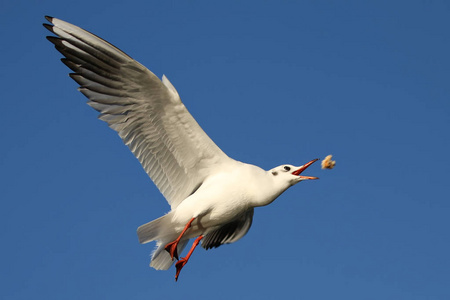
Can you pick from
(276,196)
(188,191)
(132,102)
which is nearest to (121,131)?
(132,102)

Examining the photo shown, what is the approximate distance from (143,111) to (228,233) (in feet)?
7.08

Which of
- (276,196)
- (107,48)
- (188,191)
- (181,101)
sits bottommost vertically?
(276,196)

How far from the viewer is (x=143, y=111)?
11.8 meters

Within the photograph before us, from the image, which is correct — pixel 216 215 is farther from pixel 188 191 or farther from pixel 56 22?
pixel 56 22

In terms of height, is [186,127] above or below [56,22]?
below

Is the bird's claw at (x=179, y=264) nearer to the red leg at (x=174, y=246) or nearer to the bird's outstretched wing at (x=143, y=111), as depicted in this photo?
the red leg at (x=174, y=246)

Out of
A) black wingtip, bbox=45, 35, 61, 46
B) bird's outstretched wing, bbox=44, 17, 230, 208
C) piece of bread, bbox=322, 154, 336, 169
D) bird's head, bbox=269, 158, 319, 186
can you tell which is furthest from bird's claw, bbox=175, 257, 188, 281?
black wingtip, bbox=45, 35, 61, 46

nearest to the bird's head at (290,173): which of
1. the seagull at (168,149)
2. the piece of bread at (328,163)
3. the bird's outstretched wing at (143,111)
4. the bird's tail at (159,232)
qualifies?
the seagull at (168,149)

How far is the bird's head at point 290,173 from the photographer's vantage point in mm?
11727

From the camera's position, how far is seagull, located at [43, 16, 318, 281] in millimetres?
11617

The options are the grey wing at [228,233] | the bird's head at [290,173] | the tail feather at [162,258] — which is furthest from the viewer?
the grey wing at [228,233]

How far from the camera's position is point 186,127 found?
11.7 m

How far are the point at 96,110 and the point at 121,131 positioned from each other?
1.33 feet

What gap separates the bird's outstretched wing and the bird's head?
68 centimetres
